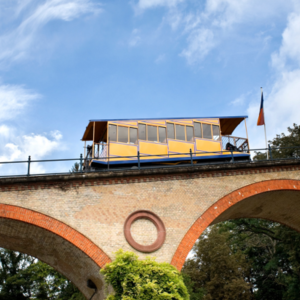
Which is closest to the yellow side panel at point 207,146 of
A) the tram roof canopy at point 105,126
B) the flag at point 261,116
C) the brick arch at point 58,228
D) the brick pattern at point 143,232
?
the tram roof canopy at point 105,126

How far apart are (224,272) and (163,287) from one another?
22.0 metres

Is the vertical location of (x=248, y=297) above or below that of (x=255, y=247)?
below

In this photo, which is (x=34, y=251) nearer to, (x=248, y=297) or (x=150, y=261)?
(x=150, y=261)

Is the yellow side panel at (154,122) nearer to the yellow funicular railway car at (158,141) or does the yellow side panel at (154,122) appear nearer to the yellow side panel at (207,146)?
the yellow funicular railway car at (158,141)

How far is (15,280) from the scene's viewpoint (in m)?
31.5

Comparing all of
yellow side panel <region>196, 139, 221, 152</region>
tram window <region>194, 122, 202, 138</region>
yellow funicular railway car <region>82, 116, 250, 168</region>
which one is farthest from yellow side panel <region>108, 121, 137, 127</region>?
yellow side panel <region>196, 139, 221, 152</region>

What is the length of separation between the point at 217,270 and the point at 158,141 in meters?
18.8

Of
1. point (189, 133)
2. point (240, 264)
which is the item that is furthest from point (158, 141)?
point (240, 264)

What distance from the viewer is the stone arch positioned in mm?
12930

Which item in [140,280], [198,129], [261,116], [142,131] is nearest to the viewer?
[140,280]

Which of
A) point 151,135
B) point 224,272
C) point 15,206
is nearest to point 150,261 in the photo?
point 15,206

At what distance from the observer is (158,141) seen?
18.1m

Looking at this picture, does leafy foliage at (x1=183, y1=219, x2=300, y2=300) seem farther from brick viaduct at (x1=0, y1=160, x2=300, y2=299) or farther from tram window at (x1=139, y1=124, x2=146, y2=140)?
tram window at (x1=139, y1=124, x2=146, y2=140)

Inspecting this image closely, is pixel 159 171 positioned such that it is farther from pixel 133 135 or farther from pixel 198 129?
pixel 198 129
